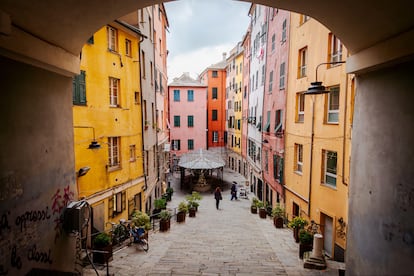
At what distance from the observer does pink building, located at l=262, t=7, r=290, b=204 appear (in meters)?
18.3

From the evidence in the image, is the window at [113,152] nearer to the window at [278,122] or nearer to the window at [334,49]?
the window at [278,122]

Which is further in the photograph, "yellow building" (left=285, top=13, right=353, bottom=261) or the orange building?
the orange building

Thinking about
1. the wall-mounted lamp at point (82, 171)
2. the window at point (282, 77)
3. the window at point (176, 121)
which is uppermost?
the window at point (282, 77)

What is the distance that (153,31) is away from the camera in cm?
2178

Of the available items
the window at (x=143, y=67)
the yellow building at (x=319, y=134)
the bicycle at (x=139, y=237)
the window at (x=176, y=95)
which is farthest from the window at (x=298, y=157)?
the window at (x=176, y=95)

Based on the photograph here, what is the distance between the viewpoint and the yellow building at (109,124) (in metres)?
12.3

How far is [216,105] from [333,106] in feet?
129

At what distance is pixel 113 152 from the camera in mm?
14992

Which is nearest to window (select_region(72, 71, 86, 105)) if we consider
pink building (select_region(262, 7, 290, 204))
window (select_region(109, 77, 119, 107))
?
window (select_region(109, 77, 119, 107))

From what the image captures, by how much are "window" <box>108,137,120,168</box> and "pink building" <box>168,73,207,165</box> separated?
2932 centimetres

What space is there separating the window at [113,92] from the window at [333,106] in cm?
1098

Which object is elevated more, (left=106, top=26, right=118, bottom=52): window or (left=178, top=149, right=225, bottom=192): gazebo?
(left=106, top=26, right=118, bottom=52): window

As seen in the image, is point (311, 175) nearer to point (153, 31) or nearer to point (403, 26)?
point (403, 26)

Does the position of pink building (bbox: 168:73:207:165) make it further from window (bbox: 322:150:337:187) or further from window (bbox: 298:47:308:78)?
window (bbox: 322:150:337:187)
